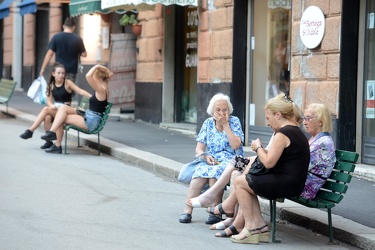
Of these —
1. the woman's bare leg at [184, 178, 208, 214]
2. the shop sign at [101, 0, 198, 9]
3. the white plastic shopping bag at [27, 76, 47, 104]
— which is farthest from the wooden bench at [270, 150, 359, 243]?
the shop sign at [101, 0, 198, 9]

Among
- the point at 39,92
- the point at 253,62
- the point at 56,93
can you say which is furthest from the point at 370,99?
the point at 39,92

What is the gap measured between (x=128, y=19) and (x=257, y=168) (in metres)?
12.6

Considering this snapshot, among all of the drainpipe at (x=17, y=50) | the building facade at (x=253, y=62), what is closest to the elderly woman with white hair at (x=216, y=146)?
the building facade at (x=253, y=62)

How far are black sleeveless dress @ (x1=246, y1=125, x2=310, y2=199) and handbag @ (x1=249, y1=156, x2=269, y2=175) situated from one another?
4 centimetres

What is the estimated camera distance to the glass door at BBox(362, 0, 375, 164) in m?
12.1

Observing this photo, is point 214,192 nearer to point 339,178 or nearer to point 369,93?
point 339,178

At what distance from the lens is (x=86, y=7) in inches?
763

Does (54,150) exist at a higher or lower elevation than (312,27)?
lower

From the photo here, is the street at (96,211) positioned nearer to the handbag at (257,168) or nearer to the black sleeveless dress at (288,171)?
the black sleeveless dress at (288,171)

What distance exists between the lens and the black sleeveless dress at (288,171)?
25.3ft

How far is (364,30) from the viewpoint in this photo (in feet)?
39.9

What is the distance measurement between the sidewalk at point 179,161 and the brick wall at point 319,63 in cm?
113

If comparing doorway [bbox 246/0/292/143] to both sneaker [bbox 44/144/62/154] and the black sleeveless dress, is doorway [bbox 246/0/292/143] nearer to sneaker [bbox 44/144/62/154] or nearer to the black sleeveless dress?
sneaker [bbox 44/144/62/154]

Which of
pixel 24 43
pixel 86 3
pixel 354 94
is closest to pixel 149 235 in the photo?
pixel 354 94
